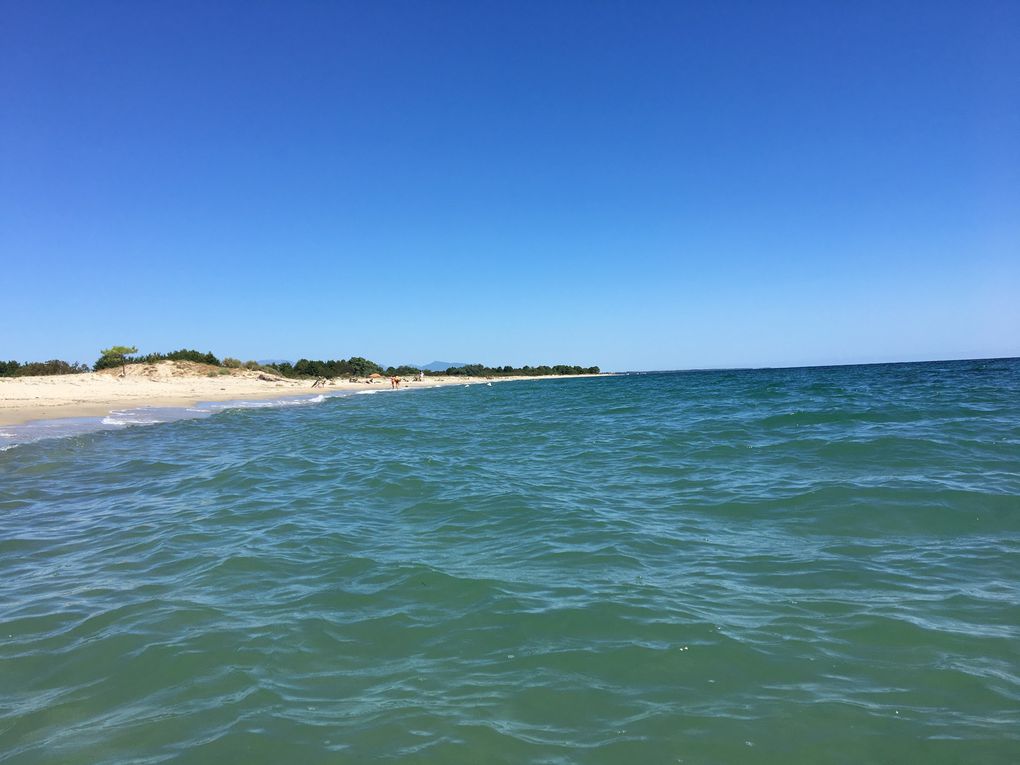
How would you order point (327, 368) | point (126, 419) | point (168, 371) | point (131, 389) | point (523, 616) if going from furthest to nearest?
point (327, 368), point (168, 371), point (131, 389), point (126, 419), point (523, 616)

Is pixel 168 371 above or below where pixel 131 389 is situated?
above

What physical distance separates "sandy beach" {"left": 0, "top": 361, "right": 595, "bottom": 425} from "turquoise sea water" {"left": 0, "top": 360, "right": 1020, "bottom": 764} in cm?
1546

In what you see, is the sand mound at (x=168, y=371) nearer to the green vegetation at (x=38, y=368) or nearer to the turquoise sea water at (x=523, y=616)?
the green vegetation at (x=38, y=368)

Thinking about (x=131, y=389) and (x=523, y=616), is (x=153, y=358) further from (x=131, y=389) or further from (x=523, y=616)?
(x=523, y=616)

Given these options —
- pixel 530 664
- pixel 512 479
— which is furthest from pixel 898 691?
pixel 512 479

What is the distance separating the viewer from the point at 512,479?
31.0 feet

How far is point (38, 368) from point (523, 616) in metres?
47.3

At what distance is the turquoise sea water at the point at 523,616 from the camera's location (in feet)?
9.29

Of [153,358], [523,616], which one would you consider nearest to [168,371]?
[153,358]

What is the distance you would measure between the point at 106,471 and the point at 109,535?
4.87 meters

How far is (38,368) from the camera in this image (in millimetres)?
38375

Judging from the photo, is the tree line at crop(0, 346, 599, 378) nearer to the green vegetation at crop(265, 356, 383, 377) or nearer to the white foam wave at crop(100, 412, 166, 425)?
the green vegetation at crop(265, 356, 383, 377)

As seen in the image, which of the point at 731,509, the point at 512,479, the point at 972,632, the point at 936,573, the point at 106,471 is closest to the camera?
the point at 972,632

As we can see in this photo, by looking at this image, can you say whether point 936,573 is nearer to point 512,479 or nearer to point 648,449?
point 512,479
